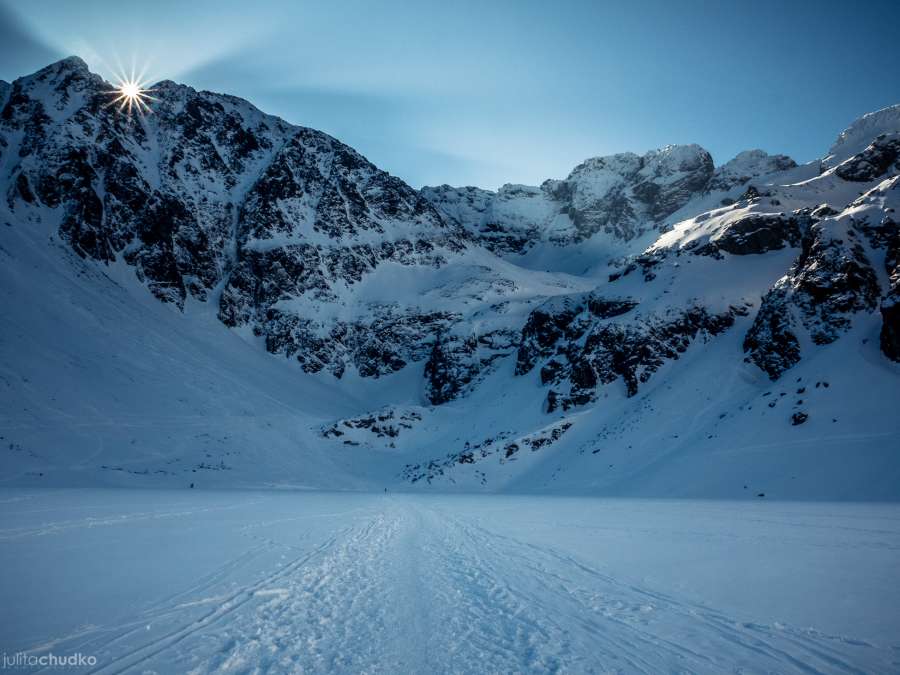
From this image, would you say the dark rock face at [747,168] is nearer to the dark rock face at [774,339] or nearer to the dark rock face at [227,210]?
the dark rock face at [227,210]

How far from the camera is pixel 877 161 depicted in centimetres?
6475

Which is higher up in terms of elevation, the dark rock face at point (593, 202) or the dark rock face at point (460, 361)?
the dark rock face at point (593, 202)

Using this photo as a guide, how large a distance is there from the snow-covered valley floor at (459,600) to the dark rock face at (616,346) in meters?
40.3

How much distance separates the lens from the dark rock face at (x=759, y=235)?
180 ft

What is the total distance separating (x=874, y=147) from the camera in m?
65.9

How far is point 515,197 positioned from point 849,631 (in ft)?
667

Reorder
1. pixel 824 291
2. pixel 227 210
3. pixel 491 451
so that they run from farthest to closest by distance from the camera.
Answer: pixel 227 210 < pixel 491 451 < pixel 824 291

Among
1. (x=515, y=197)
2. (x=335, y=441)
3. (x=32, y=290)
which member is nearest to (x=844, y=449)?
(x=335, y=441)

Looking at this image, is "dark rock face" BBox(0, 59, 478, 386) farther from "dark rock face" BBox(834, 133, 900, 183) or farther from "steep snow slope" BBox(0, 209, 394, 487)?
"dark rock face" BBox(834, 133, 900, 183)

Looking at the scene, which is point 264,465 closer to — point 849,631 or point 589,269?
point 849,631

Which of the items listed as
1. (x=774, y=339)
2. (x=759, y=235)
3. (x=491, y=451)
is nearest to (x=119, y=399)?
(x=491, y=451)

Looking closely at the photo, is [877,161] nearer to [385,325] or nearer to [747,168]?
[747,168]

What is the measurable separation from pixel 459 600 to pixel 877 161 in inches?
3556

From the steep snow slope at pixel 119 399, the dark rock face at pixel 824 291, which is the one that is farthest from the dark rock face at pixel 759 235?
the steep snow slope at pixel 119 399
